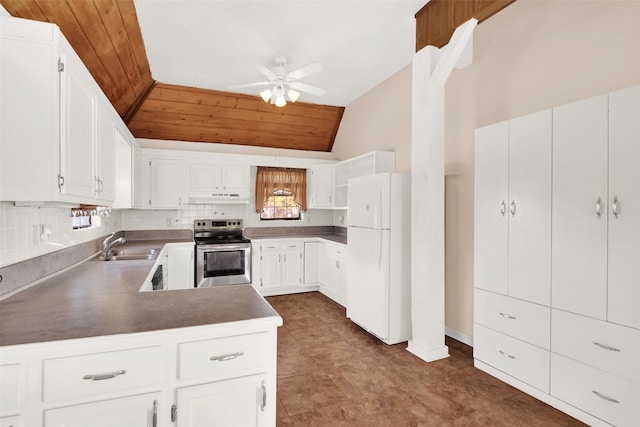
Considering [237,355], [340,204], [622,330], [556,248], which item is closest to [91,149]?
[237,355]

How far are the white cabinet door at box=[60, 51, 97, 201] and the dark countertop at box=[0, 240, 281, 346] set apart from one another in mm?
546

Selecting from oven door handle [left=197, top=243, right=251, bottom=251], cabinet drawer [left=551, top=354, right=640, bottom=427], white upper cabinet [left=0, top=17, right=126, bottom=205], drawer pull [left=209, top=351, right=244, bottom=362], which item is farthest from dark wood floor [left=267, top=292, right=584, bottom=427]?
white upper cabinet [left=0, top=17, right=126, bottom=205]

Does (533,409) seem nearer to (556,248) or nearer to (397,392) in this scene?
(397,392)

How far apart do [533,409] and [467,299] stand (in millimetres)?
1113

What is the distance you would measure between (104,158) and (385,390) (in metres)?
2.63

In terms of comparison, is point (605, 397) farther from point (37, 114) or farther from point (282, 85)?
point (282, 85)

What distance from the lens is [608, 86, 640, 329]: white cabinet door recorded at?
1872 millimetres

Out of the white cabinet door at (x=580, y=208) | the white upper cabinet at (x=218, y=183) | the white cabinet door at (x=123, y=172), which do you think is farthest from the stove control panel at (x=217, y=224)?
the white cabinet door at (x=580, y=208)

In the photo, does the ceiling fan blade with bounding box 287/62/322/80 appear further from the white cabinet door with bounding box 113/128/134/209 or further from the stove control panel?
the stove control panel

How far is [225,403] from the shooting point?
145 centimetres

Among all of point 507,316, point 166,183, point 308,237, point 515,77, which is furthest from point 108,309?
point 308,237

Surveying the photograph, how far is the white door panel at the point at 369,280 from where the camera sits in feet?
11.0

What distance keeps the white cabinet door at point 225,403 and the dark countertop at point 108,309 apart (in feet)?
0.90

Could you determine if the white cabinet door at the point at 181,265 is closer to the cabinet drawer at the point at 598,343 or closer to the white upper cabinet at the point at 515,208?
the white upper cabinet at the point at 515,208
